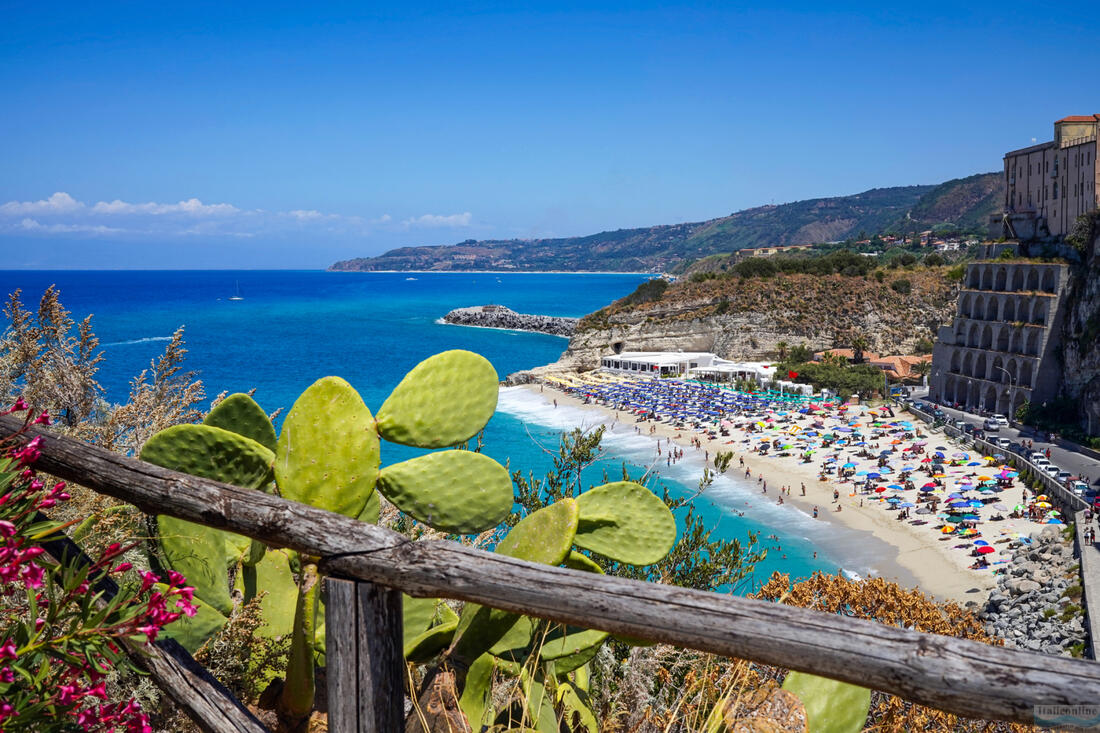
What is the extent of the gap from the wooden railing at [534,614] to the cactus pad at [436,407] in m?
0.80

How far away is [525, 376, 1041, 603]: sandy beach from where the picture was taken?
19.5 m

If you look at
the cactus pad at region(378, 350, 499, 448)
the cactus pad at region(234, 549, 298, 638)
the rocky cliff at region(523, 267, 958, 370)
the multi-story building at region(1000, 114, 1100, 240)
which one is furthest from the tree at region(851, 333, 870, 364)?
the cactus pad at region(234, 549, 298, 638)

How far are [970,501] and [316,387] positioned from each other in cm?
2618

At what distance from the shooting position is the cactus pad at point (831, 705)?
7.82ft

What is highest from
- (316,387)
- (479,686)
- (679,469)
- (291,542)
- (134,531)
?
(316,387)

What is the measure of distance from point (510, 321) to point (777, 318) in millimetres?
49714

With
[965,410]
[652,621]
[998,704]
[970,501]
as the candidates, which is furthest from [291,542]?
[965,410]

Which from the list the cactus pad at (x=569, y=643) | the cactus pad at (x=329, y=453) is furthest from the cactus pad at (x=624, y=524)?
the cactus pad at (x=329, y=453)

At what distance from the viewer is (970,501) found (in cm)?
2406

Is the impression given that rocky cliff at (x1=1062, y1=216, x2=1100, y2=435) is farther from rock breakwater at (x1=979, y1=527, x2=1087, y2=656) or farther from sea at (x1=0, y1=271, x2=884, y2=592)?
sea at (x1=0, y1=271, x2=884, y2=592)

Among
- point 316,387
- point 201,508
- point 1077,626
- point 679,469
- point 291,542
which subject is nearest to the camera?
point 291,542

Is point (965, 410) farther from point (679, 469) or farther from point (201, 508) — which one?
point (201, 508)

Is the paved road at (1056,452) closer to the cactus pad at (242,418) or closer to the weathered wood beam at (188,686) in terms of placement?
the cactus pad at (242,418)

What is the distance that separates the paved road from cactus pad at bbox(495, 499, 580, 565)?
27.4 meters
